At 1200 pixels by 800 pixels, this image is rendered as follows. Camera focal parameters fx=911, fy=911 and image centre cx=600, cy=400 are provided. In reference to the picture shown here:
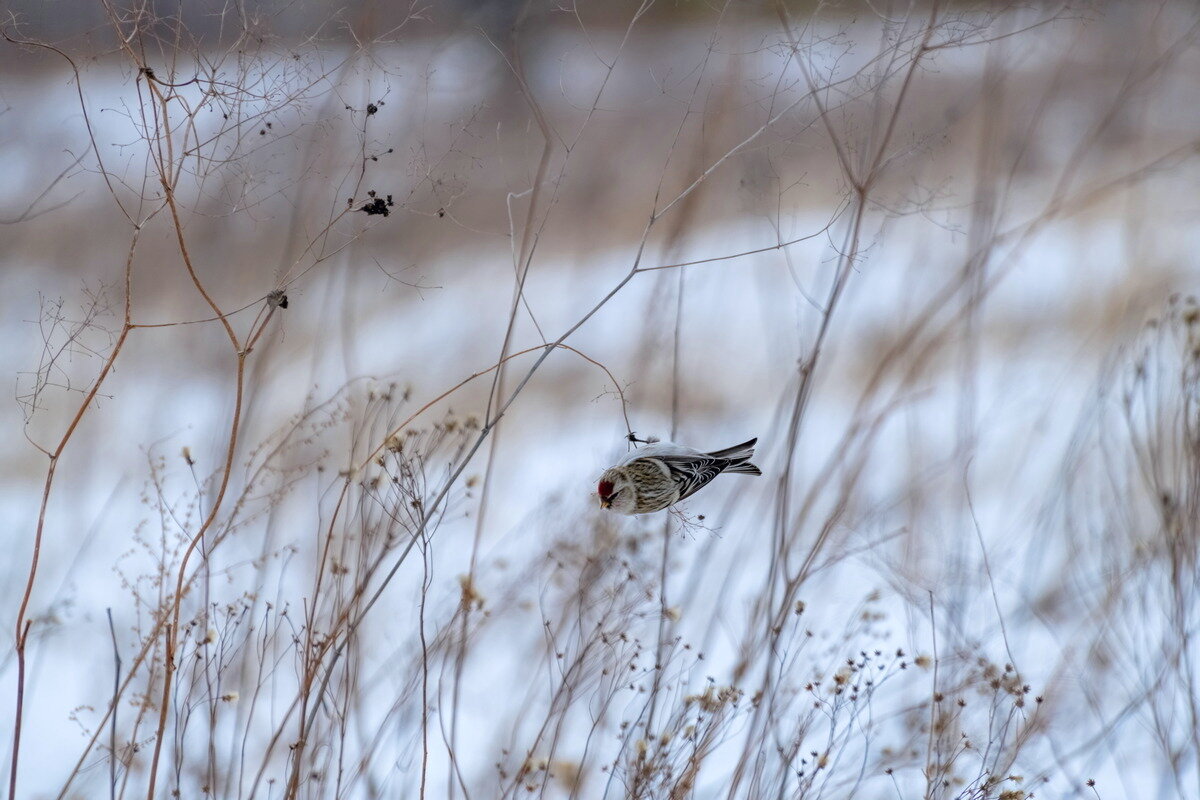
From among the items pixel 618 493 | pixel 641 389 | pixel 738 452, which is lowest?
pixel 618 493

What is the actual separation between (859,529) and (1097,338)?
2.96 ft

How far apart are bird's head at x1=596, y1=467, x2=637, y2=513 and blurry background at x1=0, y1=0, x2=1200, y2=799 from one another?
0.17 m

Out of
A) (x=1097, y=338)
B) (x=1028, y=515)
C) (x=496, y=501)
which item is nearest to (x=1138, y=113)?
(x=1097, y=338)

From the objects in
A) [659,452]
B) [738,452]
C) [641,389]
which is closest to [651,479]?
[659,452]

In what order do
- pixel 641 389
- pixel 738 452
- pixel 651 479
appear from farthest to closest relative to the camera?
pixel 641 389 → pixel 738 452 → pixel 651 479

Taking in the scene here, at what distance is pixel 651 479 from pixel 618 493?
0.04 meters

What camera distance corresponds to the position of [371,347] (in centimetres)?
228

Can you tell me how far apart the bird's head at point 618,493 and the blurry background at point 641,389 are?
169 mm

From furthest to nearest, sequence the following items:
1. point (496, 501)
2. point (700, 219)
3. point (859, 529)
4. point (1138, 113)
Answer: point (1138, 113), point (700, 219), point (496, 501), point (859, 529)

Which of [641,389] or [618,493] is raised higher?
[641,389]

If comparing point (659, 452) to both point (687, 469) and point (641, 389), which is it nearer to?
point (687, 469)

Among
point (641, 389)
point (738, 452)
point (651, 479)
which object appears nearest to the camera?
point (651, 479)

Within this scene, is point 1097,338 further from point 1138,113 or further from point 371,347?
point 371,347

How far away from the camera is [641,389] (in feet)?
6.42
